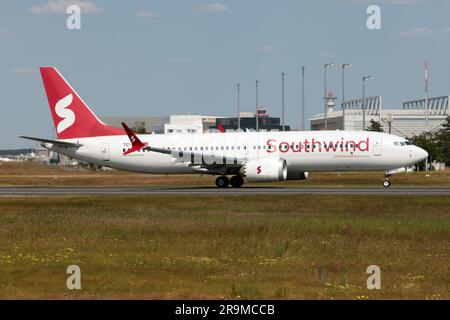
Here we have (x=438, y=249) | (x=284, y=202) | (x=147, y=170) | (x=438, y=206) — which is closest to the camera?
(x=438, y=249)

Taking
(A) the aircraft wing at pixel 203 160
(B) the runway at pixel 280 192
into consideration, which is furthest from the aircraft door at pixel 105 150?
(B) the runway at pixel 280 192

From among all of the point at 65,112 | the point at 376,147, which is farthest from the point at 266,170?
the point at 65,112

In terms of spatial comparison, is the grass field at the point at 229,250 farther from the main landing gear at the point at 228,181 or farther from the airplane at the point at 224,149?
the main landing gear at the point at 228,181

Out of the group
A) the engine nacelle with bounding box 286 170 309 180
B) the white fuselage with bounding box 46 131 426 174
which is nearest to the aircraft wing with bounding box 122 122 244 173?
the white fuselage with bounding box 46 131 426 174

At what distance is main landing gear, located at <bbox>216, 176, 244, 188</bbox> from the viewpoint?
58822mm

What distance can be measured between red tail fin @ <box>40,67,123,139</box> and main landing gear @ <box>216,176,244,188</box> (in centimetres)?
930

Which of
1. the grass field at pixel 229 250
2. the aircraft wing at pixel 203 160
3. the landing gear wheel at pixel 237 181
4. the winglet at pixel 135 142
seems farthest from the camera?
the landing gear wheel at pixel 237 181

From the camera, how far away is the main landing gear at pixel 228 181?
193 feet

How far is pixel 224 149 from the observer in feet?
193

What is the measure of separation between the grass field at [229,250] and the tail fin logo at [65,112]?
2085 cm

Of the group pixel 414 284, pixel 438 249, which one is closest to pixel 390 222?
pixel 438 249
